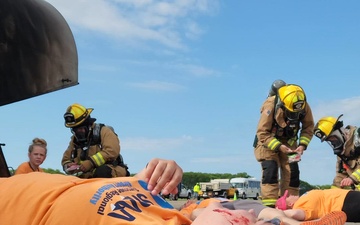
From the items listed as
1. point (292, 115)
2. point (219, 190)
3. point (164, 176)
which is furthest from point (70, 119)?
point (219, 190)

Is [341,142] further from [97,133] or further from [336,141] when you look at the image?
[97,133]

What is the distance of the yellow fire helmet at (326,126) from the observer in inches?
295

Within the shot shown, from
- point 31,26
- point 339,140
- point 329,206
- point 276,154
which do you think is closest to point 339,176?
point 339,140

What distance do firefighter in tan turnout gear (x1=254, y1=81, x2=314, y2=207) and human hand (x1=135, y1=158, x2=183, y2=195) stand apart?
4.03 metres

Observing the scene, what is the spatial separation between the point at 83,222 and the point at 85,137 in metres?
5.12

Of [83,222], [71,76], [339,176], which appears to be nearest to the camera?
[83,222]

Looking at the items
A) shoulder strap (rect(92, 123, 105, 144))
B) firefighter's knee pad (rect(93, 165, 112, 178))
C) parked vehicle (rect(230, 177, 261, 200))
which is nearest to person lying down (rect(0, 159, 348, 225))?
firefighter's knee pad (rect(93, 165, 112, 178))

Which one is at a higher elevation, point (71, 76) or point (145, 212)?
point (71, 76)

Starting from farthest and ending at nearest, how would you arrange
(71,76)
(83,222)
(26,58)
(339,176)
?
Result: (339,176) → (71,76) → (26,58) → (83,222)

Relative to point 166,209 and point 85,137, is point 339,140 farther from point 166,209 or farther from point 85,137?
point 166,209

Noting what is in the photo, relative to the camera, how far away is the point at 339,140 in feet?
24.3

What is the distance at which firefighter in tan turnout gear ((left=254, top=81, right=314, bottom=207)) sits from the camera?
6.29 m

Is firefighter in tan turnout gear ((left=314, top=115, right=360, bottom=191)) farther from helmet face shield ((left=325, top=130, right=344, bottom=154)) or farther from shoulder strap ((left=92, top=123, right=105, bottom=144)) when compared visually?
shoulder strap ((left=92, top=123, right=105, bottom=144))

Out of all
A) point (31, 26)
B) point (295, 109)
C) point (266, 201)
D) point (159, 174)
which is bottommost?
point (266, 201)
